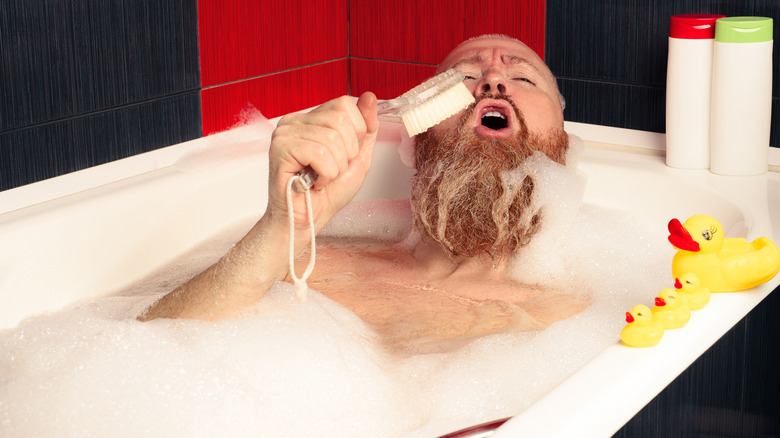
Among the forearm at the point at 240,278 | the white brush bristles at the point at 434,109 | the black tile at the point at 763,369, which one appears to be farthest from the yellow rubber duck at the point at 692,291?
the forearm at the point at 240,278

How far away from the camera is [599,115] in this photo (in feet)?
7.53

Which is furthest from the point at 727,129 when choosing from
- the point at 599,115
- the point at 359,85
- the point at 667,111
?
the point at 359,85

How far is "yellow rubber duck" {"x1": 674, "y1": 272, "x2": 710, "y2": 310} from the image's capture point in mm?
1351

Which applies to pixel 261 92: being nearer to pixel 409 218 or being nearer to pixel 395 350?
pixel 409 218

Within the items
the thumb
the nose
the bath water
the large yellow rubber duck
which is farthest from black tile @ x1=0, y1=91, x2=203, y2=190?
the large yellow rubber duck

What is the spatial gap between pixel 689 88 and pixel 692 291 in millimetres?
743

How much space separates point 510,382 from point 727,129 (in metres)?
0.88

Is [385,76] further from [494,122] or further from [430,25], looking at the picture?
[494,122]

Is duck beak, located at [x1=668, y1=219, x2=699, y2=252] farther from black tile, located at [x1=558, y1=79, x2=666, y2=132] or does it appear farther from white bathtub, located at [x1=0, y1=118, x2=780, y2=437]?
black tile, located at [x1=558, y1=79, x2=666, y2=132]

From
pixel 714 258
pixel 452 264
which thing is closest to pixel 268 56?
pixel 452 264

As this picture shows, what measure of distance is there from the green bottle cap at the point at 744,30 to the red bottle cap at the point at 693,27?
0.04m

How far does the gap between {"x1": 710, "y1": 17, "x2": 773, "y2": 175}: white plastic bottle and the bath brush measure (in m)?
0.66

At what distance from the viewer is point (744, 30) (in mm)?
1867

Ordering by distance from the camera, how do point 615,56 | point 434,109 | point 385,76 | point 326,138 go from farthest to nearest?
point 385,76 → point 615,56 → point 434,109 → point 326,138
